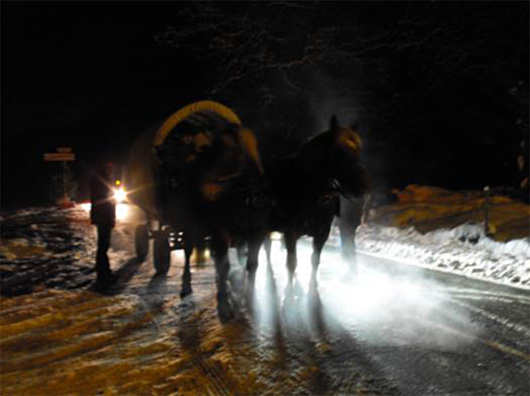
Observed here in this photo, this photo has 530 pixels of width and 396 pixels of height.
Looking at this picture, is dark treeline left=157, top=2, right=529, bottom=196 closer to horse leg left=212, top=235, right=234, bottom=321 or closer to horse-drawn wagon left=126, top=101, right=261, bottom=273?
horse-drawn wagon left=126, top=101, right=261, bottom=273

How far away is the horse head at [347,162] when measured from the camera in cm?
578

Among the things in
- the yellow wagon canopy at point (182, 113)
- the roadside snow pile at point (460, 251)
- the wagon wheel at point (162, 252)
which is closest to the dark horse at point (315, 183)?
the yellow wagon canopy at point (182, 113)

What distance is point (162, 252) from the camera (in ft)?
29.4

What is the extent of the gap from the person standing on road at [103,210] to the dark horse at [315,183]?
3.03m

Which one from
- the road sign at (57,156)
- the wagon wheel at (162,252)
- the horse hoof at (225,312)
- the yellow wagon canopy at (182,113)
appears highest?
the road sign at (57,156)

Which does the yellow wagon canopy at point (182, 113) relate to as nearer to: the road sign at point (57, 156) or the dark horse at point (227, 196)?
the dark horse at point (227, 196)

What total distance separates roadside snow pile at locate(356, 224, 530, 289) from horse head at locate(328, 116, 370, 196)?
12.5ft

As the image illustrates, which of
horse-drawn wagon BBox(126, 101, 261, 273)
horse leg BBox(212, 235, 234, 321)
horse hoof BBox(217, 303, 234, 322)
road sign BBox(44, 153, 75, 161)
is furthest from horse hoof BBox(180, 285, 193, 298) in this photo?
road sign BBox(44, 153, 75, 161)

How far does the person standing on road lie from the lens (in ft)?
26.9

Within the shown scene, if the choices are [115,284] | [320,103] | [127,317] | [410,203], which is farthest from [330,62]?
[127,317]

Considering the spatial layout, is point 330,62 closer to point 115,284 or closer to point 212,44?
point 212,44

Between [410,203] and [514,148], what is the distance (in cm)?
604

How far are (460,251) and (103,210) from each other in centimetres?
754

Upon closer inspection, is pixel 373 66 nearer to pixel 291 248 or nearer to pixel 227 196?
pixel 291 248
